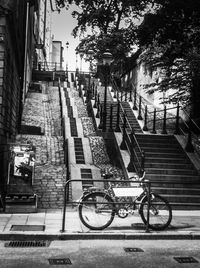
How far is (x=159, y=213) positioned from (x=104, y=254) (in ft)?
8.21

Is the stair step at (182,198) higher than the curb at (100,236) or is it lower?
lower

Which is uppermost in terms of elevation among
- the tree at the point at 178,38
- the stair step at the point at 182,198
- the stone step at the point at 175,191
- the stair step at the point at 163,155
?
the tree at the point at 178,38

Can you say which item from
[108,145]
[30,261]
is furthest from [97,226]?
[108,145]

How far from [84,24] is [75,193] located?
31.0 metres

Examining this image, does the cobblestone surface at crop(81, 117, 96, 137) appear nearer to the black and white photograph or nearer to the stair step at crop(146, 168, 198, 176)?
the black and white photograph

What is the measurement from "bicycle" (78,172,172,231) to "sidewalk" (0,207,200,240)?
0.67ft

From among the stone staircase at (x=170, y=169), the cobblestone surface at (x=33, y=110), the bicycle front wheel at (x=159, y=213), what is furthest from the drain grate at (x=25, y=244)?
the cobblestone surface at (x=33, y=110)

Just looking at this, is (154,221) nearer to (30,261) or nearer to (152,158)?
(30,261)

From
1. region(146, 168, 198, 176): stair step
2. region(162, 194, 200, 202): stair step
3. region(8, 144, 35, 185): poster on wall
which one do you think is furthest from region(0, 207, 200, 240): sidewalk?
region(146, 168, 198, 176): stair step

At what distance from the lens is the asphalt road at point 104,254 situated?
22.2 feet

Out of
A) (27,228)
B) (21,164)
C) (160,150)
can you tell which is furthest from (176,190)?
(27,228)

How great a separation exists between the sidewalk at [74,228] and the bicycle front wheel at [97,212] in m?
0.17

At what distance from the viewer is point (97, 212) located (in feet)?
30.7

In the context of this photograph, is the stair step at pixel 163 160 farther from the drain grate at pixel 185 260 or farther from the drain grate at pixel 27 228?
the drain grate at pixel 185 260
